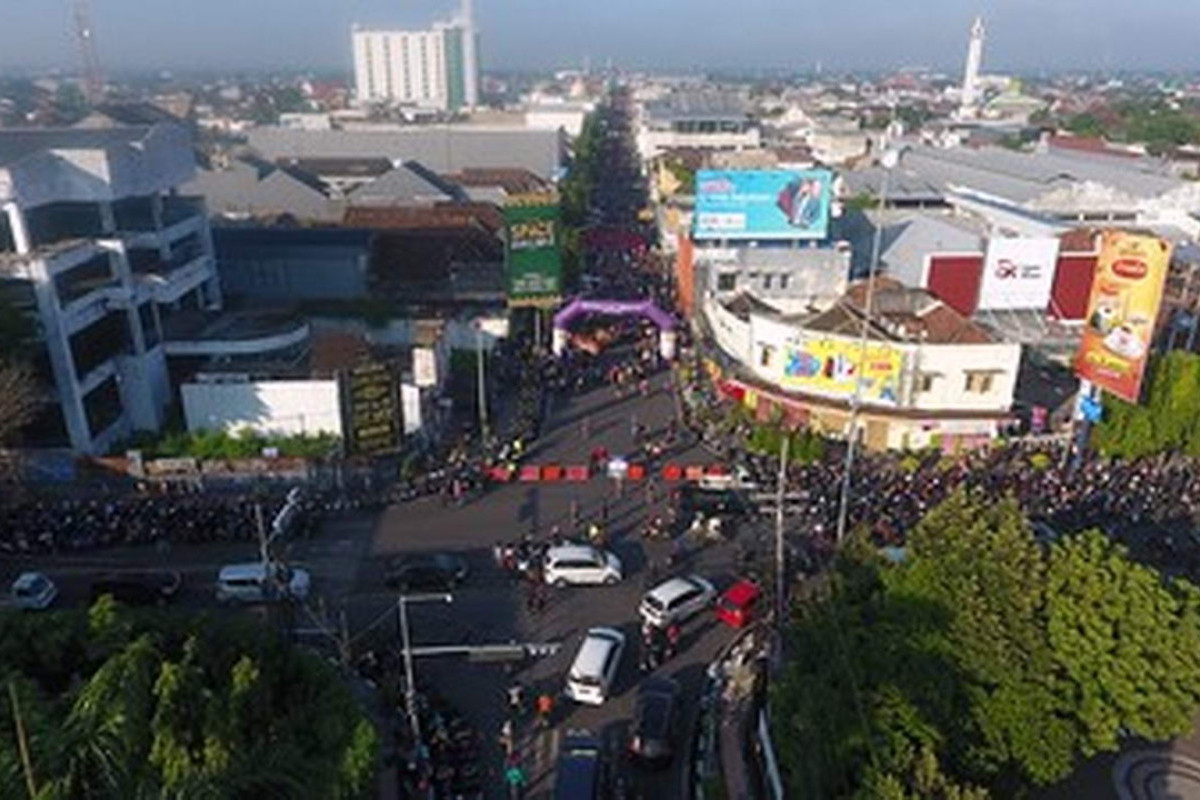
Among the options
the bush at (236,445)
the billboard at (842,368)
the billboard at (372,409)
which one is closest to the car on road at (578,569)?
the billboard at (372,409)

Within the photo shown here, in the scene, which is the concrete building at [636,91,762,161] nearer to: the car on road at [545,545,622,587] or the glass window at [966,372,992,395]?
the glass window at [966,372,992,395]

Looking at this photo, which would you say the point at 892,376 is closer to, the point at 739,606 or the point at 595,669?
the point at 739,606

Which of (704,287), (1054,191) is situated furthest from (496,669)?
(1054,191)

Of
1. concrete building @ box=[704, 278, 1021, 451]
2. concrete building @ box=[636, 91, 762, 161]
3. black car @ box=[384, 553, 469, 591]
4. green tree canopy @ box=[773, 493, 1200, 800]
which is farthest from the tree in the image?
Answer: concrete building @ box=[636, 91, 762, 161]

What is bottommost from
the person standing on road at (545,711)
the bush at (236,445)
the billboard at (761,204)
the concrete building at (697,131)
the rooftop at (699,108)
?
the person standing on road at (545,711)

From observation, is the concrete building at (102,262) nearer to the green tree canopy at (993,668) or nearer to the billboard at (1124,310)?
the green tree canopy at (993,668)
